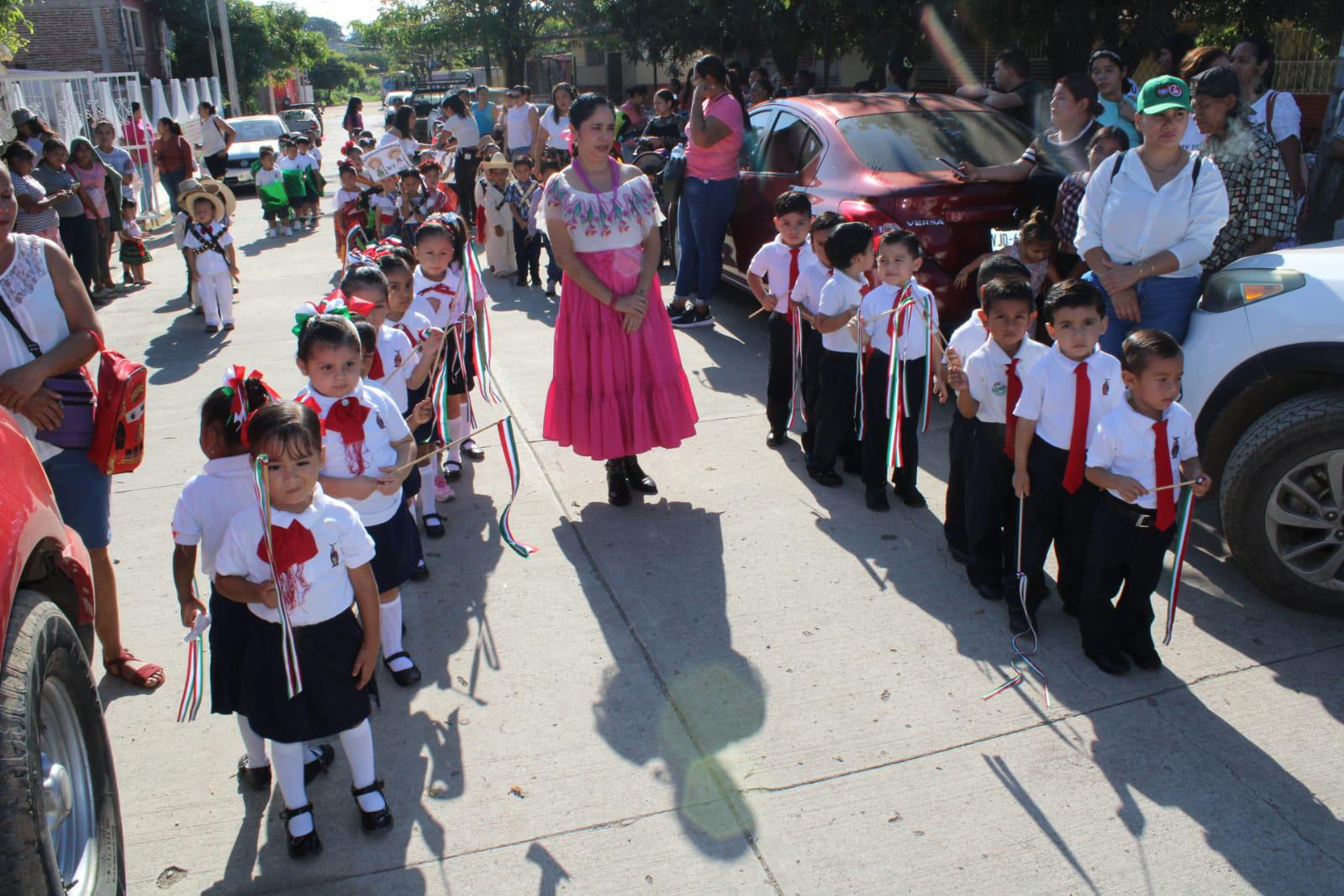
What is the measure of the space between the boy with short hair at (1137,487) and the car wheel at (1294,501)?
59 cm

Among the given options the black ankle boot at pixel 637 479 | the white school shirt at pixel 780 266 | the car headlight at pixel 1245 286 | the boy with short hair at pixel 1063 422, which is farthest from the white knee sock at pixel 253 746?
the car headlight at pixel 1245 286

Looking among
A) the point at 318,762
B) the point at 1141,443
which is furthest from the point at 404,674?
the point at 1141,443

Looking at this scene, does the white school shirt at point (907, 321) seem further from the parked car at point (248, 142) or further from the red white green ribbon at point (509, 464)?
the parked car at point (248, 142)

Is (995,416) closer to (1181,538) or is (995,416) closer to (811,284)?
(1181,538)

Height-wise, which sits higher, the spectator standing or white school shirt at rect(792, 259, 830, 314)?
the spectator standing

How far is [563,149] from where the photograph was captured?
11875 mm

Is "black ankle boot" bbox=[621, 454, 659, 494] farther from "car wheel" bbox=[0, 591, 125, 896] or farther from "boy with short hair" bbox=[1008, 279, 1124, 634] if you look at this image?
"car wheel" bbox=[0, 591, 125, 896]

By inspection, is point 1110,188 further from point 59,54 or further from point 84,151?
point 59,54

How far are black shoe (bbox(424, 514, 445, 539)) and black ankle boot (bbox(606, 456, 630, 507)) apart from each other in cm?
83

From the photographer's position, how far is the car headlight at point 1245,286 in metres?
3.97

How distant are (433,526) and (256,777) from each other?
1.80 metres

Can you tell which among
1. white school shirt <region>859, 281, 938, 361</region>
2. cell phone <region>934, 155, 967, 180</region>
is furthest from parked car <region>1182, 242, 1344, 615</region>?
cell phone <region>934, 155, 967, 180</region>

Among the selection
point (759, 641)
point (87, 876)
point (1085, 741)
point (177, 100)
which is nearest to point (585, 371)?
point (759, 641)

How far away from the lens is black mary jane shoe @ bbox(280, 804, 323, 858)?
2859 mm
